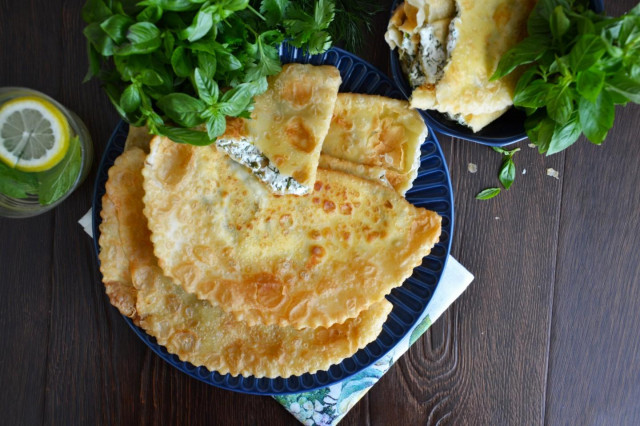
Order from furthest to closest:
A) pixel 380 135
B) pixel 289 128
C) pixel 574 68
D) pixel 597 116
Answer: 1. pixel 380 135
2. pixel 289 128
3. pixel 597 116
4. pixel 574 68

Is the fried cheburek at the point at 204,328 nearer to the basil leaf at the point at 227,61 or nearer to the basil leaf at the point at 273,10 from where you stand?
the basil leaf at the point at 227,61

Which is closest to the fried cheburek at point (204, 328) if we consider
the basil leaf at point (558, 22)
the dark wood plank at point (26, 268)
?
the dark wood plank at point (26, 268)

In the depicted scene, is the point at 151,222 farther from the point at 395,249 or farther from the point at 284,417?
the point at 284,417

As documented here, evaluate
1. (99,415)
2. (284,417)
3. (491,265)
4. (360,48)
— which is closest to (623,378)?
(491,265)

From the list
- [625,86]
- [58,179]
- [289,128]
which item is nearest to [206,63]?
[289,128]

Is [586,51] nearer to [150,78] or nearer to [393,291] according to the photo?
[393,291]

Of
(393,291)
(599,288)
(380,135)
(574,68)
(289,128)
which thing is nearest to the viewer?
(574,68)
